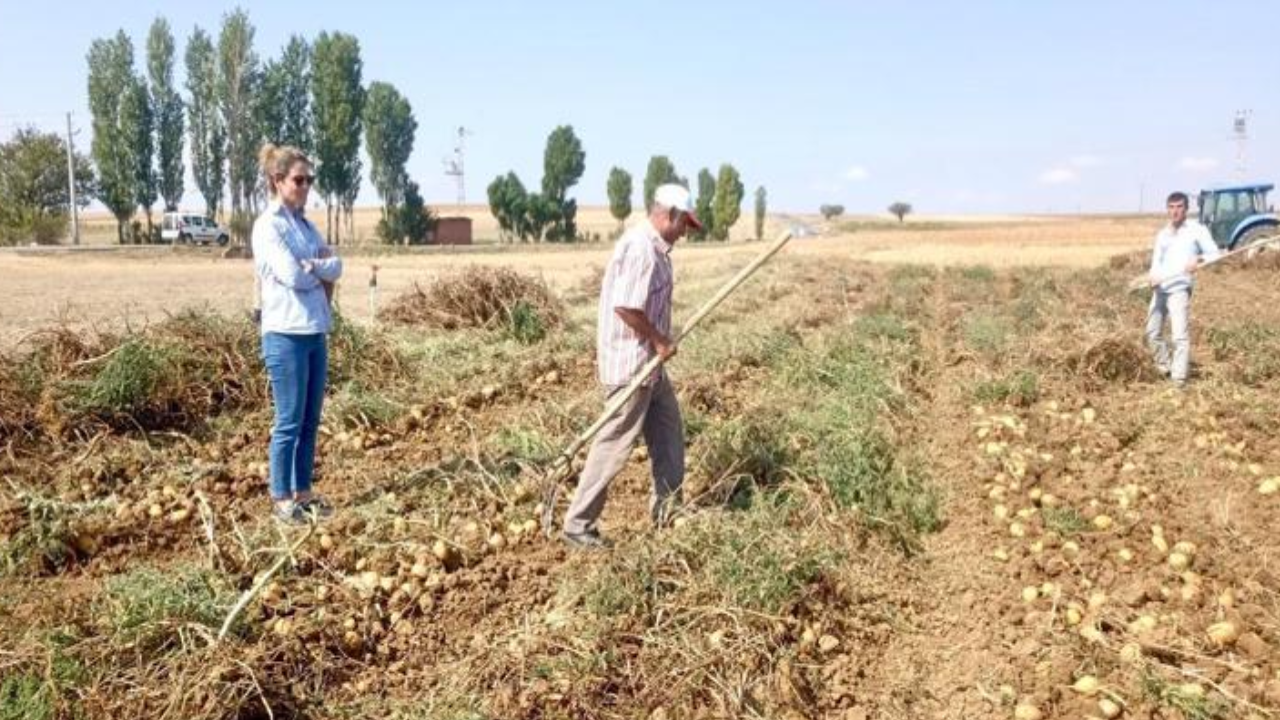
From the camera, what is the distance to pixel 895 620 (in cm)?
384

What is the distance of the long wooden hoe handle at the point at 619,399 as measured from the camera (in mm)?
4070

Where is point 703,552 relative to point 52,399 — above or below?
below

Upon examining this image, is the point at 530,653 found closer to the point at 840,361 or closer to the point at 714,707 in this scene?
the point at 714,707

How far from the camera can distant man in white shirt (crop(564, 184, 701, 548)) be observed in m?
4.03

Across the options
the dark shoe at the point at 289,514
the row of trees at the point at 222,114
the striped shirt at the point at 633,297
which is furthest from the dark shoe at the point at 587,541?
the row of trees at the point at 222,114

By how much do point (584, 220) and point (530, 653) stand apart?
264 ft

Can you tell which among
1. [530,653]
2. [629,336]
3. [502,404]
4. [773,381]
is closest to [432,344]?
[502,404]

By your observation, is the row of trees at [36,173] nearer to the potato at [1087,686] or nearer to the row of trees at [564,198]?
the row of trees at [564,198]

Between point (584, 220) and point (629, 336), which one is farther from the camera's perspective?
point (584, 220)

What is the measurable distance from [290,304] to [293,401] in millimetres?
453

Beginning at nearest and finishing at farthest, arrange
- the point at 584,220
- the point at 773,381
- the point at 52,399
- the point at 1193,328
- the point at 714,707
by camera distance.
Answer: the point at 714,707 < the point at 52,399 < the point at 773,381 < the point at 1193,328 < the point at 584,220

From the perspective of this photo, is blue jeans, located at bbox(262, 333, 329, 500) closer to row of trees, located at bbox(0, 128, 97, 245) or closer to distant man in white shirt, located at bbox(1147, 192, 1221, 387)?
distant man in white shirt, located at bbox(1147, 192, 1221, 387)

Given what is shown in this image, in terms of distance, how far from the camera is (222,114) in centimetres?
4438

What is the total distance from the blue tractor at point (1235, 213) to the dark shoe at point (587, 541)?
20.1 meters
